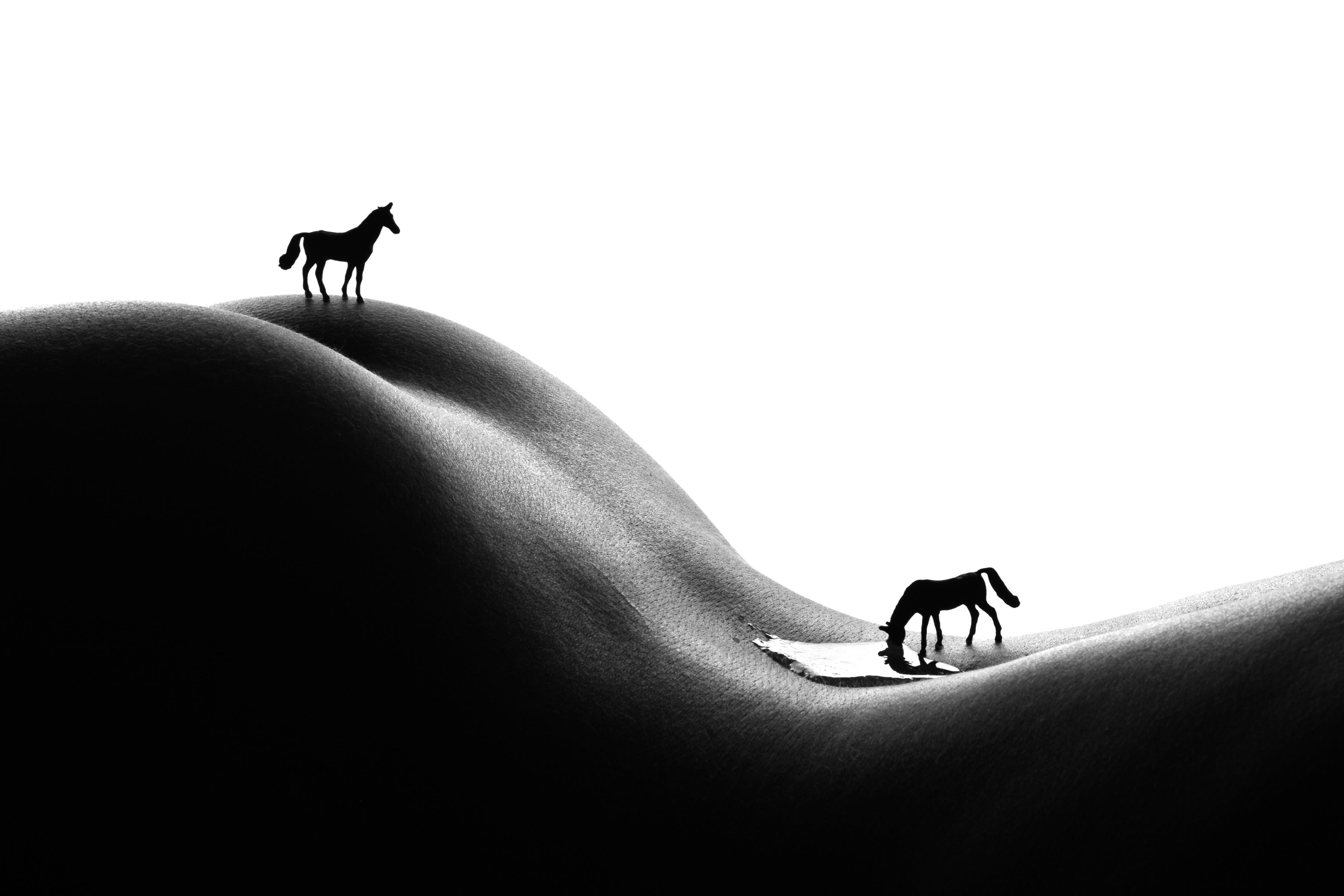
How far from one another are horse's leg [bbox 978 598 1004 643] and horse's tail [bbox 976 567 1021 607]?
13 millimetres

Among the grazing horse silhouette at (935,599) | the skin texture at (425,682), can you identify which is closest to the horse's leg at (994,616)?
the grazing horse silhouette at (935,599)

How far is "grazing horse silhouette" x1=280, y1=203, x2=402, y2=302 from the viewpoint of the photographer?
1.20 metres

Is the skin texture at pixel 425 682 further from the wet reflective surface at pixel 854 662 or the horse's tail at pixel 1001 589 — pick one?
the horse's tail at pixel 1001 589

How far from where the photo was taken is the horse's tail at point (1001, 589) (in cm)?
106

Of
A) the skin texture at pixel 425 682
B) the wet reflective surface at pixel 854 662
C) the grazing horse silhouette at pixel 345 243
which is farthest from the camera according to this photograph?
the grazing horse silhouette at pixel 345 243

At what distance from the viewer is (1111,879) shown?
0.63 metres

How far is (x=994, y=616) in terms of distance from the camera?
1.06m

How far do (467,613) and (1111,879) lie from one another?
419mm

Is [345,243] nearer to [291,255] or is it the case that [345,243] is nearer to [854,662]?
[291,255]

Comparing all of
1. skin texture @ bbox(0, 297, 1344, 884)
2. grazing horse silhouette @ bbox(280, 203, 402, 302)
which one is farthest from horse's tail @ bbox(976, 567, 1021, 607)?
grazing horse silhouette @ bbox(280, 203, 402, 302)

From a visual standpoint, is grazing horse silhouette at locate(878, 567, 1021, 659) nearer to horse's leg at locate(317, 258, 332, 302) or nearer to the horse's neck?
the horse's neck

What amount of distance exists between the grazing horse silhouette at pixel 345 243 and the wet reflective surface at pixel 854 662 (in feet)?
1.66

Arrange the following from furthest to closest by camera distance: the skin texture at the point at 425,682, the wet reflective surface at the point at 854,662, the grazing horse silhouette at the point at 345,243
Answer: the grazing horse silhouette at the point at 345,243
the wet reflective surface at the point at 854,662
the skin texture at the point at 425,682

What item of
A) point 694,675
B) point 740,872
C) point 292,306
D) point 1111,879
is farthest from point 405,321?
point 1111,879
